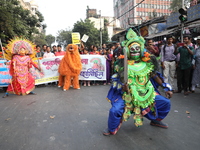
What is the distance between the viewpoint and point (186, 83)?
5.72 m

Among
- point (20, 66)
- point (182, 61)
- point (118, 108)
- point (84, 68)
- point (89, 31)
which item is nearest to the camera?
point (118, 108)

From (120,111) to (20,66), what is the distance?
15.3 feet

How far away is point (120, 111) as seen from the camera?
8.66 feet

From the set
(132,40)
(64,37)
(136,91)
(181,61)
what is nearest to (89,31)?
(64,37)

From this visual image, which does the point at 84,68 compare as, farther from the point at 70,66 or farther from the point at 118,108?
the point at 118,108

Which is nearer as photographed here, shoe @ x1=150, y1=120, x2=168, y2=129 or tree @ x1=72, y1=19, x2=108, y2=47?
shoe @ x1=150, y1=120, x2=168, y2=129

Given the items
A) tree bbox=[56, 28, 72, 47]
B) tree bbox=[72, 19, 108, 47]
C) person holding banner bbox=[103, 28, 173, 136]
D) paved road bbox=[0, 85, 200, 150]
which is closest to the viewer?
paved road bbox=[0, 85, 200, 150]

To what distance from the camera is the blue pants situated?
8.62 ft

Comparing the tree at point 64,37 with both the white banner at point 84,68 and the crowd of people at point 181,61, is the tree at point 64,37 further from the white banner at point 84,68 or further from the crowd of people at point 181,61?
the crowd of people at point 181,61

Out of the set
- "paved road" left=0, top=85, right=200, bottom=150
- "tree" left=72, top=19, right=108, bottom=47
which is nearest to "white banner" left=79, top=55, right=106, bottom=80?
"paved road" left=0, top=85, right=200, bottom=150

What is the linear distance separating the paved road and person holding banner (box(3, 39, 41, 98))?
1434mm

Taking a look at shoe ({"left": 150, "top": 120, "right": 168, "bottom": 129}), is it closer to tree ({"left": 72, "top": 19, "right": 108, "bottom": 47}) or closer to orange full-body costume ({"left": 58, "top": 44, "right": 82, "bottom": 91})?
orange full-body costume ({"left": 58, "top": 44, "right": 82, "bottom": 91})

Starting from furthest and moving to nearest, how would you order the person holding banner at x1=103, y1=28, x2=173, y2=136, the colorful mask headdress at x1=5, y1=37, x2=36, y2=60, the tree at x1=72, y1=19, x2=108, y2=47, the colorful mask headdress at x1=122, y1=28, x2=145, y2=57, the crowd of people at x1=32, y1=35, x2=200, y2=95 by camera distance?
the tree at x1=72, y1=19, x2=108, y2=47 → the colorful mask headdress at x1=5, y1=37, x2=36, y2=60 → the crowd of people at x1=32, y1=35, x2=200, y2=95 → the colorful mask headdress at x1=122, y1=28, x2=145, y2=57 → the person holding banner at x1=103, y1=28, x2=173, y2=136

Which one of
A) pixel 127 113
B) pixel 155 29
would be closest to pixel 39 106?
pixel 127 113
